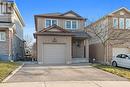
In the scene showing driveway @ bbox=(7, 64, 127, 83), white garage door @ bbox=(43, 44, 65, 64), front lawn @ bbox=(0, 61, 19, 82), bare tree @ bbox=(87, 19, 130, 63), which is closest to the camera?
driveway @ bbox=(7, 64, 127, 83)

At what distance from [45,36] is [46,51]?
1.77 metres

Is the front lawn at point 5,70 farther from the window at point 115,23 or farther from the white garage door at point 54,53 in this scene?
the window at point 115,23

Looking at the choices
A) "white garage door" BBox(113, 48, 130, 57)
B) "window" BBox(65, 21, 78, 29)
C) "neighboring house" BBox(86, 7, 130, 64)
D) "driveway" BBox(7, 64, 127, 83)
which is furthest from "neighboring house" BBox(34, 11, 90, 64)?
"driveway" BBox(7, 64, 127, 83)

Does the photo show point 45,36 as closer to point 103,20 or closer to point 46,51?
point 46,51

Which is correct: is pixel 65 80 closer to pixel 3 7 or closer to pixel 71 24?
pixel 71 24

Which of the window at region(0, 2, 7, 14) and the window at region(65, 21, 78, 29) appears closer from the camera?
the window at region(0, 2, 7, 14)

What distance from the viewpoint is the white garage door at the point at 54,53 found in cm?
2750

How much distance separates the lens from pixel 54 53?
91.2 ft

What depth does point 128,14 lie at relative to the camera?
3095cm

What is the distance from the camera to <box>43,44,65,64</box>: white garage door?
2750 cm

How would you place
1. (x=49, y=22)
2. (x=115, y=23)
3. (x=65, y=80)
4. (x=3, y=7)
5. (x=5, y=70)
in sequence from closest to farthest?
(x=65, y=80)
(x=5, y=70)
(x=3, y=7)
(x=115, y=23)
(x=49, y=22)

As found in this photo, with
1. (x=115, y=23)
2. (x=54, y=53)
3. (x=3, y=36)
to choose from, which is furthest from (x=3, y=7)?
(x=115, y=23)

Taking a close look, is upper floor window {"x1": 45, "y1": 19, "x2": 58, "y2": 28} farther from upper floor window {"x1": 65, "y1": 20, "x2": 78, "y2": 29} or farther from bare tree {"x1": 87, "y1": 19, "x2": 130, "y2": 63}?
bare tree {"x1": 87, "y1": 19, "x2": 130, "y2": 63}

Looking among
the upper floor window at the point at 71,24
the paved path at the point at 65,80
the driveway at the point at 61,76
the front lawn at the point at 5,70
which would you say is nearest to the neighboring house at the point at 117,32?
the upper floor window at the point at 71,24
